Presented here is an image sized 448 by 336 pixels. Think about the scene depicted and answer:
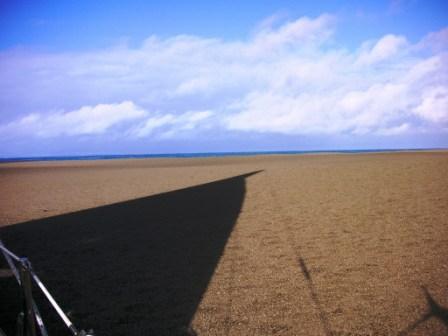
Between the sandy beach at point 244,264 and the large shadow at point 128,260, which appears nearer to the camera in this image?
the sandy beach at point 244,264

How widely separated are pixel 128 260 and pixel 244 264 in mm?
2389

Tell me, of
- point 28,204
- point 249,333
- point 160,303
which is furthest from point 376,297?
point 28,204

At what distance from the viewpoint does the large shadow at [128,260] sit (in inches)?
202

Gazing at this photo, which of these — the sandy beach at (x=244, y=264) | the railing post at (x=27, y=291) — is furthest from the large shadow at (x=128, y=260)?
the railing post at (x=27, y=291)

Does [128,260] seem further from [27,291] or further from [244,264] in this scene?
[27,291]

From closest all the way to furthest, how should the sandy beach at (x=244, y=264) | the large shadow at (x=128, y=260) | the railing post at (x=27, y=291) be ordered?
1. the railing post at (x=27, y=291)
2. the sandy beach at (x=244, y=264)
3. the large shadow at (x=128, y=260)

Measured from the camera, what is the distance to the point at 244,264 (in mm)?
7340

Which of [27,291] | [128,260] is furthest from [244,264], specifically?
[27,291]

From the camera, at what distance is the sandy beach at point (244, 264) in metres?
4.97

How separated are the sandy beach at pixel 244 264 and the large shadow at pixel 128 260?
3 centimetres

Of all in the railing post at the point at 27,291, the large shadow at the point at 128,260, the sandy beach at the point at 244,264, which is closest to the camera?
the railing post at the point at 27,291

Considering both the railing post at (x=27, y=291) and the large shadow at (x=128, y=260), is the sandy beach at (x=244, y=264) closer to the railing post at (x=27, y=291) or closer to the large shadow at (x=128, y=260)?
the large shadow at (x=128, y=260)

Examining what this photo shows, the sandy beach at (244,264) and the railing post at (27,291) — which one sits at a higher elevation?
the railing post at (27,291)

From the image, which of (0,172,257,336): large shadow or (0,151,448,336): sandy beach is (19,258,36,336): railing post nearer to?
(0,172,257,336): large shadow
